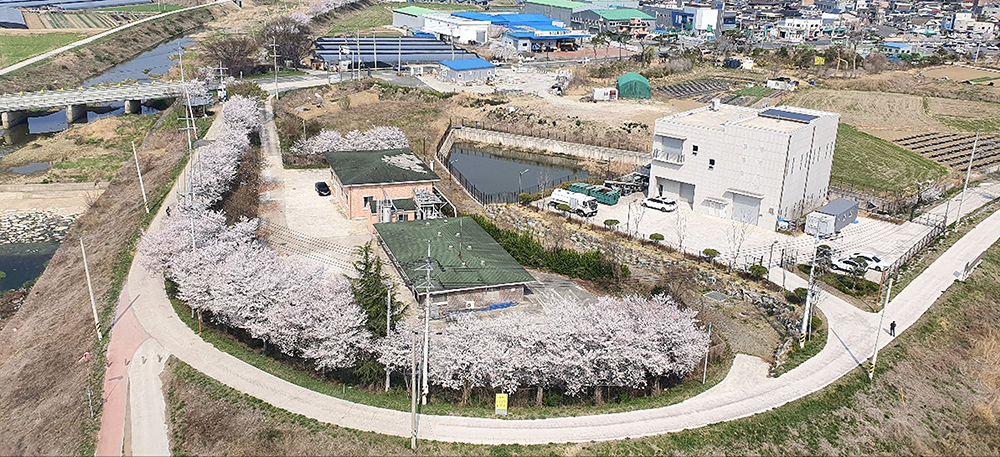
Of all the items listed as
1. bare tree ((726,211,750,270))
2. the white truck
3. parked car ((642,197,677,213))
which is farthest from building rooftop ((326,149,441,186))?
bare tree ((726,211,750,270))

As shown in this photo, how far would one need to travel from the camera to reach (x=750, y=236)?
35281mm

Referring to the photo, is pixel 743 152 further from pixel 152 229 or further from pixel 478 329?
pixel 152 229

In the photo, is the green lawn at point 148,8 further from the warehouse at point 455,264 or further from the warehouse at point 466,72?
the warehouse at point 455,264

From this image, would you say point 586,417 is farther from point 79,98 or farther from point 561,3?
point 561,3

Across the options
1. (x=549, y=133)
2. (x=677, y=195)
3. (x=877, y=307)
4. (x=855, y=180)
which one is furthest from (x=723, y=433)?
(x=549, y=133)

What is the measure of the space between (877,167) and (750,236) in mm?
18654

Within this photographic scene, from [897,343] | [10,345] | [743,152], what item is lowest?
[10,345]

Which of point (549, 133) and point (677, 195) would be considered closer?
point (677, 195)

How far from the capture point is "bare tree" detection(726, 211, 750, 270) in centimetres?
3284

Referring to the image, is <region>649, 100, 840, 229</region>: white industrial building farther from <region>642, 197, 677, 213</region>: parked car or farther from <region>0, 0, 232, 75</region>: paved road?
<region>0, 0, 232, 75</region>: paved road

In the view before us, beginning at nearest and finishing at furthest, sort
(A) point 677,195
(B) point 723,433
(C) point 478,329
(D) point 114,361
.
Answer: (B) point 723,433
(C) point 478,329
(D) point 114,361
(A) point 677,195

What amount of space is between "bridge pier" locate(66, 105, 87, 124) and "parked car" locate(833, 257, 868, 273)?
56.3m

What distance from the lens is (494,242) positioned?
33.1 metres

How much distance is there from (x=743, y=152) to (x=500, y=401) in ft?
69.1
